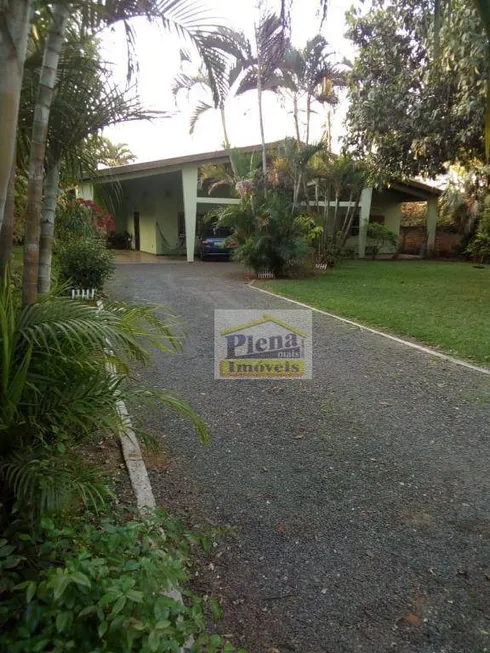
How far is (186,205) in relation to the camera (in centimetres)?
1914

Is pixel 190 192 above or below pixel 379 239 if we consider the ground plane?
above

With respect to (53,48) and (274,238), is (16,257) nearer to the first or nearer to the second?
(53,48)

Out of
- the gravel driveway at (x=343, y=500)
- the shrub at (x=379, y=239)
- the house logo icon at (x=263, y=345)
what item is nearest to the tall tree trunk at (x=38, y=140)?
the gravel driveway at (x=343, y=500)

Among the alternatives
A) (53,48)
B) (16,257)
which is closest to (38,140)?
(53,48)

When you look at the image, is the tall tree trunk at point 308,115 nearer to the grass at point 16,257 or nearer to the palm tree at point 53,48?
the grass at point 16,257

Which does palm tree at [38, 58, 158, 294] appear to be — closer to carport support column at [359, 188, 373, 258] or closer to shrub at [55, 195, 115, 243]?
shrub at [55, 195, 115, 243]

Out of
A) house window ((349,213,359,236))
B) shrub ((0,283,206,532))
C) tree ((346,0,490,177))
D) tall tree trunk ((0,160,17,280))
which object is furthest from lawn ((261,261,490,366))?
house window ((349,213,359,236))

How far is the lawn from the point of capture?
23.2ft

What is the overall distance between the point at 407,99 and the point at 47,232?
35.1 ft

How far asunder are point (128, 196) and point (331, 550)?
2580cm

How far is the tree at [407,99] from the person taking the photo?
10.0 meters

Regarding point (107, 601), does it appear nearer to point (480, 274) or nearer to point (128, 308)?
point (128, 308)

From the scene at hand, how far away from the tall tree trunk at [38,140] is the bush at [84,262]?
19.8 ft

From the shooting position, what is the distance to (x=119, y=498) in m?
2.86
